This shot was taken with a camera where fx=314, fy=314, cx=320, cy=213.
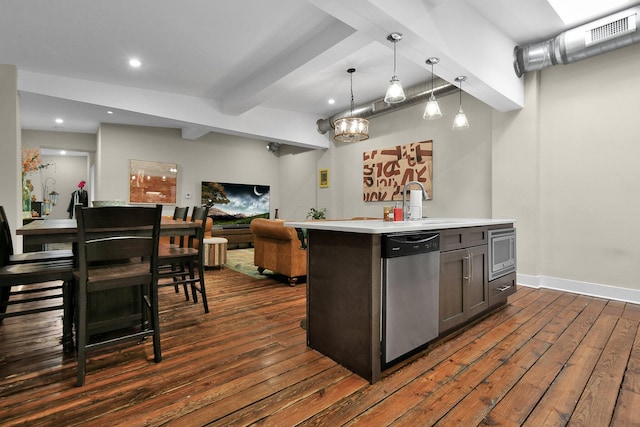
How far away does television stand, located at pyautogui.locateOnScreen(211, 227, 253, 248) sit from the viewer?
7.48 metres

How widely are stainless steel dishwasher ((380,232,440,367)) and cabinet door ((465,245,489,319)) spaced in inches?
20.4

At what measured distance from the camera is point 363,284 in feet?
6.04

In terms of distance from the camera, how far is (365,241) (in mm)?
1829

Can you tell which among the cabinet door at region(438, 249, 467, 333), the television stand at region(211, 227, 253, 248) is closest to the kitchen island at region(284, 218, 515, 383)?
the cabinet door at region(438, 249, 467, 333)

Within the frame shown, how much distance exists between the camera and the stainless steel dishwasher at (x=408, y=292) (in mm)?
1851

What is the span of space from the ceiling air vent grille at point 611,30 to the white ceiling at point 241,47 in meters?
0.18

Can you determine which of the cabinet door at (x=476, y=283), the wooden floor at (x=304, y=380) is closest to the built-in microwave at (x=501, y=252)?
the cabinet door at (x=476, y=283)

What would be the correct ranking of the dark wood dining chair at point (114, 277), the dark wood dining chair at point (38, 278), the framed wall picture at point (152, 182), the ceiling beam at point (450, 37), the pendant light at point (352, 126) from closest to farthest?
the dark wood dining chair at point (114, 277) → the dark wood dining chair at point (38, 278) → the ceiling beam at point (450, 37) → the pendant light at point (352, 126) → the framed wall picture at point (152, 182)

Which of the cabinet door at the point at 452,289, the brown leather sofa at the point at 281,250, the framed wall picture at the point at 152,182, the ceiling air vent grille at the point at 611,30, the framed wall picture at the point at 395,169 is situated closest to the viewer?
the cabinet door at the point at 452,289

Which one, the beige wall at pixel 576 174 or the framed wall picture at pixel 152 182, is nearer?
the beige wall at pixel 576 174

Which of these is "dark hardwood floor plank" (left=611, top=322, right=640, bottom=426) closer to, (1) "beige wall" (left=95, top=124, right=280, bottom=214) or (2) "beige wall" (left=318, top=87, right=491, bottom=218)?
(2) "beige wall" (left=318, top=87, right=491, bottom=218)

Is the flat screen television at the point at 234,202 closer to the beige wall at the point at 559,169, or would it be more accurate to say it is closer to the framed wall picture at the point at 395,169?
the framed wall picture at the point at 395,169

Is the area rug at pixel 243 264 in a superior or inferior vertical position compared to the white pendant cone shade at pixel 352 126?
inferior

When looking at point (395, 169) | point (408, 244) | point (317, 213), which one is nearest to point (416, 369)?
point (408, 244)
